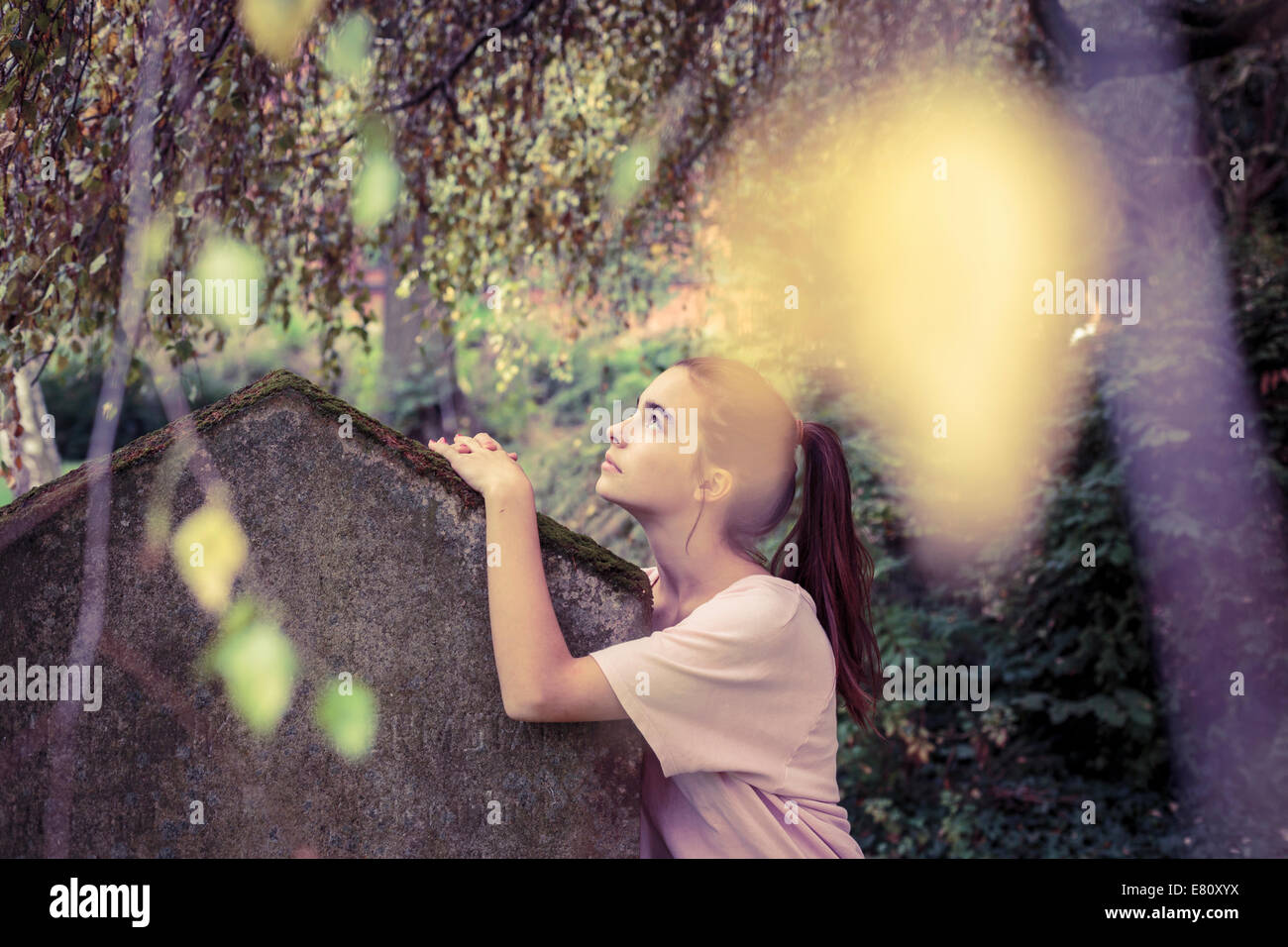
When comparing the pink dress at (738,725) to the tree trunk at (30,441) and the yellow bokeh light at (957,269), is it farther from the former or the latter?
the yellow bokeh light at (957,269)

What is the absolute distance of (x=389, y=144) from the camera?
4719 mm

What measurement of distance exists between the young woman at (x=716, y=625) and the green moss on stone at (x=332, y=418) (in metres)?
0.05

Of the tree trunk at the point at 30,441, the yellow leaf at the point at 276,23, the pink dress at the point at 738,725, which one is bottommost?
the pink dress at the point at 738,725

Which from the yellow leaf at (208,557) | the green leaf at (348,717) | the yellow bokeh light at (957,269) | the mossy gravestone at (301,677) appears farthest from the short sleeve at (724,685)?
the yellow bokeh light at (957,269)

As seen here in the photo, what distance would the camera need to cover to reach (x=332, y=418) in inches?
79.4

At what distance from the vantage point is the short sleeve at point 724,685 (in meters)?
1.89

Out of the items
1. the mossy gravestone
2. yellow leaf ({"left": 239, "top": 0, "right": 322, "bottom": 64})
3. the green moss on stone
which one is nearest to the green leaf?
the mossy gravestone

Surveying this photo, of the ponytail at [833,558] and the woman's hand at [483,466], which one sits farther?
the ponytail at [833,558]

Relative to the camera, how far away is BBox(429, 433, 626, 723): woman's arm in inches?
73.4

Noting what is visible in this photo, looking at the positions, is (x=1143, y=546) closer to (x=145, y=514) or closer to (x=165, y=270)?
(x=165, y=270)

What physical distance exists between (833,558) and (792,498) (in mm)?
145

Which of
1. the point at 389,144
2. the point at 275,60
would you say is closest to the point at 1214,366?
the point at 389,144

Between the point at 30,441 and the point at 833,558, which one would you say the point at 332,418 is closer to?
the point at 833,558

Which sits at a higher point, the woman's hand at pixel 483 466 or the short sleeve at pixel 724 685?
the woman's hand at pixel 483 466
